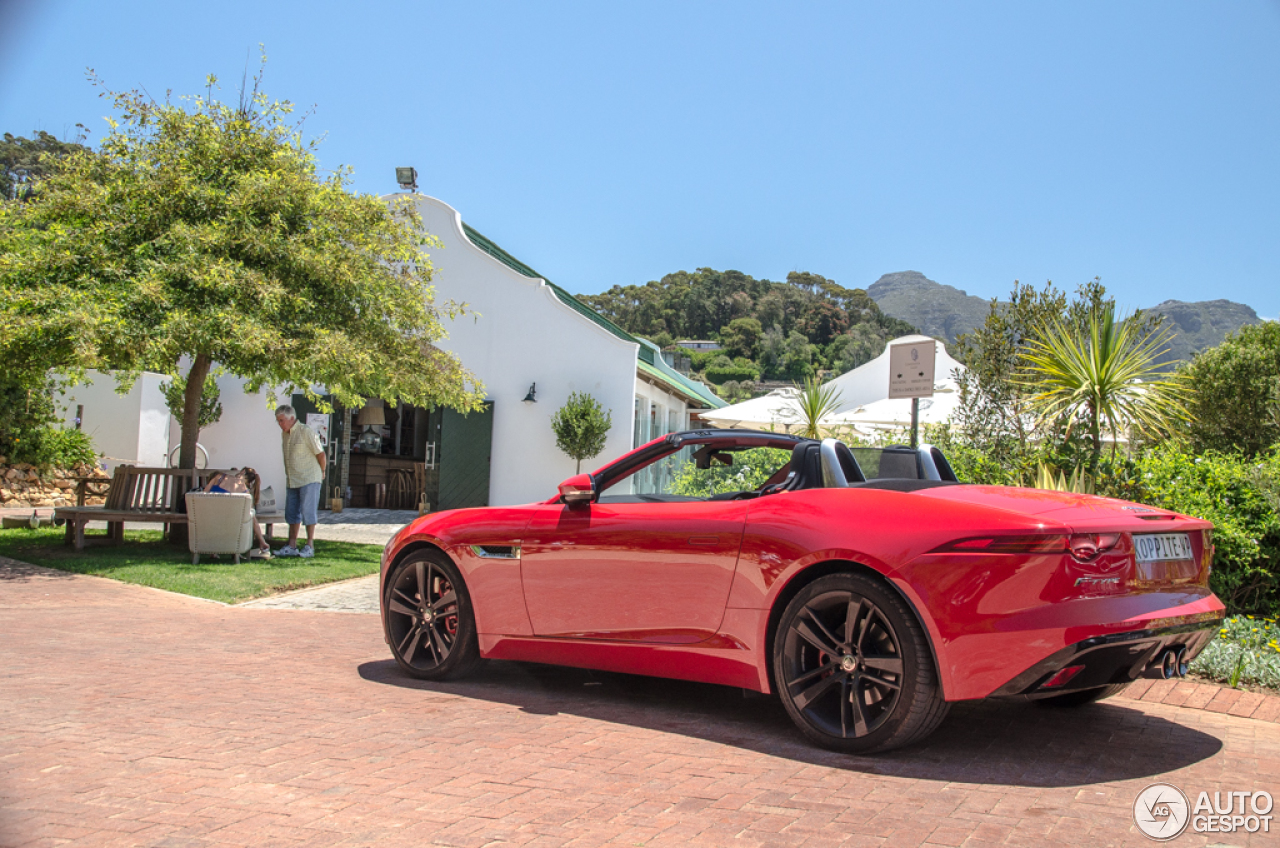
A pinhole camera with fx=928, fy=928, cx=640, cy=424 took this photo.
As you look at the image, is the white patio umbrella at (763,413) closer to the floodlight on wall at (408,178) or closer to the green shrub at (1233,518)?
the floodlight on wall at (408,178)

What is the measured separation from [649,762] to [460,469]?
16.1 metres

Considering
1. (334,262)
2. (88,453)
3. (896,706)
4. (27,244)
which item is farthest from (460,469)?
(896,706)

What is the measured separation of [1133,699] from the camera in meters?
4.95

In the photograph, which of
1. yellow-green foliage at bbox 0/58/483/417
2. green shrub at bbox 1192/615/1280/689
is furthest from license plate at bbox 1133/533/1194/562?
yellow-green foliage at bbox 0/58/483/417

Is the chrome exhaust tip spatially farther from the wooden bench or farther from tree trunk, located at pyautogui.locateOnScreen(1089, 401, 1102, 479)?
the wooden bench

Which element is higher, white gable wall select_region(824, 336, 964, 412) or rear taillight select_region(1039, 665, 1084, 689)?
white gable wall select_region(824, 336, 964, 412)

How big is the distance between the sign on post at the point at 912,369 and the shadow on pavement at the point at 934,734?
3.24 m

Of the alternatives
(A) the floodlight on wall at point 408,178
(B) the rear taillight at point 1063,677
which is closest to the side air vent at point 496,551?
(B) the rear taillight at point 1063,677

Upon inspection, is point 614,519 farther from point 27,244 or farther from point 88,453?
point 88,453

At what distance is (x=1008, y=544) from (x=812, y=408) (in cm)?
1363

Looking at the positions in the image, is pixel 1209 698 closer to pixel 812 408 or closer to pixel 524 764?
pixel 524 764

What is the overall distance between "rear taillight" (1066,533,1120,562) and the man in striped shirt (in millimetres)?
8723

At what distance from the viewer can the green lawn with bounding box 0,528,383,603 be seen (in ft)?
28.5

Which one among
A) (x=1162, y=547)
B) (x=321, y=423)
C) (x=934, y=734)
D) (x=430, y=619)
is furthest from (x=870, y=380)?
(x=1162, y=547)
